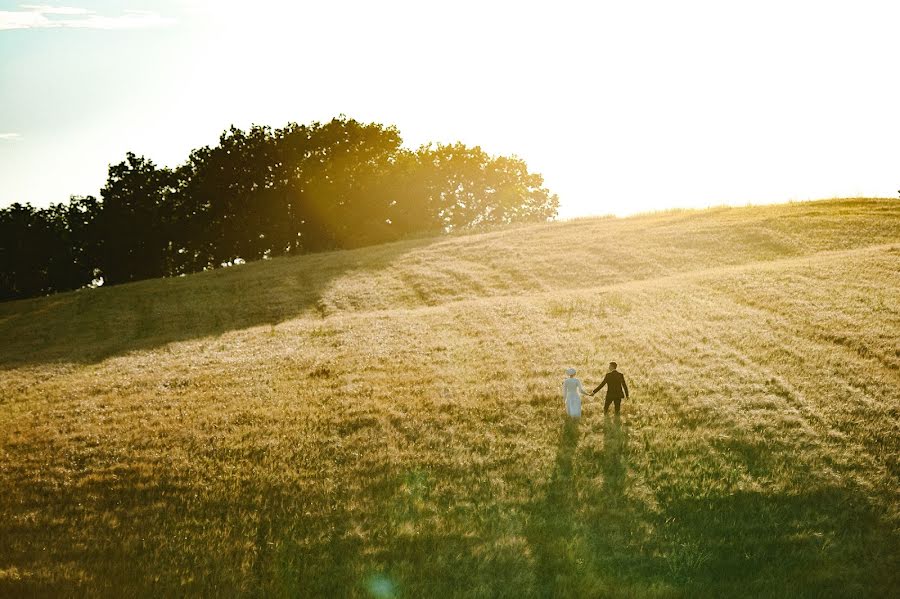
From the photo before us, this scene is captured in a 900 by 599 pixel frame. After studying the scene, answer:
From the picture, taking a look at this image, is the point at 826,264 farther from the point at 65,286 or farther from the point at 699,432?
the point at 65,286

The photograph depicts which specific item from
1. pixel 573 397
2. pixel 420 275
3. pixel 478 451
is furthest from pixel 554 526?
pixel 420 275

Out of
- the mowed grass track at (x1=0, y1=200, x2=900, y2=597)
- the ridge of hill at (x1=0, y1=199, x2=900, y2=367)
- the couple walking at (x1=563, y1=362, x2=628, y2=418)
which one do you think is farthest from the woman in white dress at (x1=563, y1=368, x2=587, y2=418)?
the ridge of hill at (x1=0, y1=199, x2=900, y2=367)

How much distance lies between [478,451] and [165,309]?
108 ft

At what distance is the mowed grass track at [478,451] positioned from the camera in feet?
43.0

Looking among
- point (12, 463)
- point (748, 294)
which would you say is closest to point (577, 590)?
point (12, 463)

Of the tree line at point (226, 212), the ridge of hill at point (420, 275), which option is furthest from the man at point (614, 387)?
the tree line at point (226, 212)

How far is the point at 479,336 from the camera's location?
1158 inches

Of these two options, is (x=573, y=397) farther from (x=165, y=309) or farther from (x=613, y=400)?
(x=165, y=309)

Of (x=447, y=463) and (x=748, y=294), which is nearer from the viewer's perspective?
(x=447, y=463)

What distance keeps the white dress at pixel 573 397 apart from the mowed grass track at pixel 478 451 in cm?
45

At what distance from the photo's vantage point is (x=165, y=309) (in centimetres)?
4256

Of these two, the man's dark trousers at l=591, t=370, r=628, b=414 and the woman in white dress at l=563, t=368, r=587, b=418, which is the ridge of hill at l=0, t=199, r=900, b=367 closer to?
the woman in white dress at l=563, t=368, r=587, b=418

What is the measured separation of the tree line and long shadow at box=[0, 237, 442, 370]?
23626 mm

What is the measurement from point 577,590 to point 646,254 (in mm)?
38993
